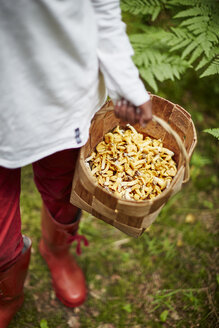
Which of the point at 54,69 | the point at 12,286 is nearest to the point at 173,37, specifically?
the point at 54,69

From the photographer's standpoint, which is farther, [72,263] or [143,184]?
[72,263]

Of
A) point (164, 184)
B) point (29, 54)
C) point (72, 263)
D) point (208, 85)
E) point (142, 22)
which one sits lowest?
point (72, 263)

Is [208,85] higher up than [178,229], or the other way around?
[208,85]

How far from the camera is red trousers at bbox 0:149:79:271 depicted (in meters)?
1.19

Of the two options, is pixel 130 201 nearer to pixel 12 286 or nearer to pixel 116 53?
pixel 116 53

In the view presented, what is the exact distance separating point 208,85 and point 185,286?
2.00 meters

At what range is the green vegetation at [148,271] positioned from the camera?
1790mm

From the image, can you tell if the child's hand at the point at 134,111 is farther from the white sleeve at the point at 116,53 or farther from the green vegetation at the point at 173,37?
the green vegetation at the point at 173,37

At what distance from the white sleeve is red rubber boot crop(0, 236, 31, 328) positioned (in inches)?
37.7

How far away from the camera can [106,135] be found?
4.75 feet

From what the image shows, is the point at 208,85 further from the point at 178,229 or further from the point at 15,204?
the point at 15,204

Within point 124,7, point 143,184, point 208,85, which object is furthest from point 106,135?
point 208,85

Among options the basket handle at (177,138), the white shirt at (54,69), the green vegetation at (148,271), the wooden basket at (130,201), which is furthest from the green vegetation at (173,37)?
the white shirt at (54,69)

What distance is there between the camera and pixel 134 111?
107 centimetres
